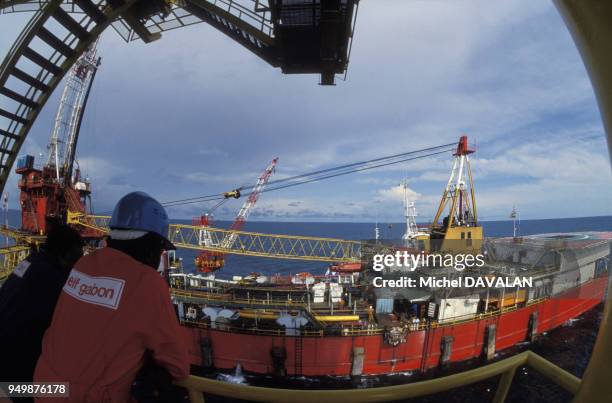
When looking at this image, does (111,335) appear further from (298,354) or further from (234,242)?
(234,242)

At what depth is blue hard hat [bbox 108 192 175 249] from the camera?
161 centimetres

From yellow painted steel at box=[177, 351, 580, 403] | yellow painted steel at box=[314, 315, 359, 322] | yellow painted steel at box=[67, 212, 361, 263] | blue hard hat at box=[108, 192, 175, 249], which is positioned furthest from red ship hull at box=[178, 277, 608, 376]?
blue hard hat at box=[108, 192, 175, 249]

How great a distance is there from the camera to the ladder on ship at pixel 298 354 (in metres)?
15.2

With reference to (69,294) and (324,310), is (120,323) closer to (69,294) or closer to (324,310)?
(69,294)

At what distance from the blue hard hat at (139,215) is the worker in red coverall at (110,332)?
0.21m

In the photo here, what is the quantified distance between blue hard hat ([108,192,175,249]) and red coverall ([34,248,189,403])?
0.29 metres

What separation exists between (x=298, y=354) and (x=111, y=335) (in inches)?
628

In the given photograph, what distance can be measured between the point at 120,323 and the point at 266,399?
894 millimetres

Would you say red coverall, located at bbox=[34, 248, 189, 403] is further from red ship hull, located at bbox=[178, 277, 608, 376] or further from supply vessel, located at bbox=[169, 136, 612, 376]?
red ship hull, located at bbox=[178, 277, 608, 376]

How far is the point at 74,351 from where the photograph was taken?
1221mm

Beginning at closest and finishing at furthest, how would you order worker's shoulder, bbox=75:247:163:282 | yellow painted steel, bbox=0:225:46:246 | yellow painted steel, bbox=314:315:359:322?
worker's shoulder, bbox=75:247:163:282
yellow painted steel, bbox=0:225:46:246
yellow painted steel, bbox=314:315:359:322

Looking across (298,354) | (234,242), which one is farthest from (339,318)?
(234,242)

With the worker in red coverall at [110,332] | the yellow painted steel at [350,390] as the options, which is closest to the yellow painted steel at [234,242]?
the yellow painted steel at [350,390]

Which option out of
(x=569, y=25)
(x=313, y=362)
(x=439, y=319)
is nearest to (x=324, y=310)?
(x=313, y=362)
